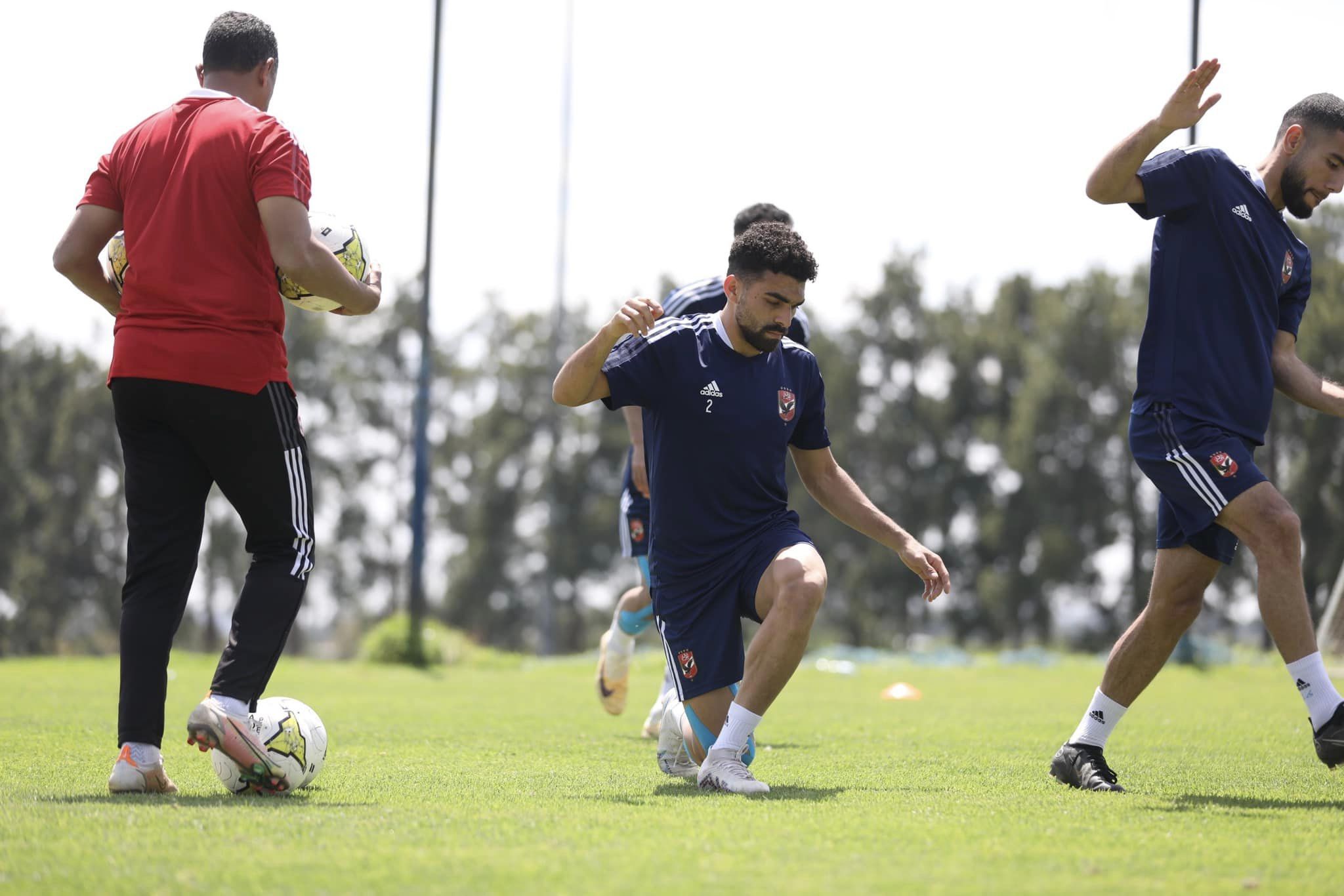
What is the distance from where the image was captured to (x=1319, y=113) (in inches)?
187

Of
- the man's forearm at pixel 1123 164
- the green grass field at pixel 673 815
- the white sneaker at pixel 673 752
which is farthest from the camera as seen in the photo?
the white sneaker at pixel 673 752

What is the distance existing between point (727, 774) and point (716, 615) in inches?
25.6

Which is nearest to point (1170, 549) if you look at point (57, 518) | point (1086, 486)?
point (1086, 486)

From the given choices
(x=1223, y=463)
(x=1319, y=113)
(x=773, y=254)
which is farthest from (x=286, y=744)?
(x=1319, y=113)

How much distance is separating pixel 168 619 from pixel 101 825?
96cm

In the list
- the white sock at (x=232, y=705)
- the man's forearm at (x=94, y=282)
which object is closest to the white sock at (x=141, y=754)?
the white sock at (x=232, y=705)

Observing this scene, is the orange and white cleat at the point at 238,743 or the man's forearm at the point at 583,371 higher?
the man's forearm at the point at 583,371

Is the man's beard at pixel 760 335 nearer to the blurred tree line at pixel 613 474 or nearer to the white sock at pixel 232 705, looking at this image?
the white sock at pixel 232 705

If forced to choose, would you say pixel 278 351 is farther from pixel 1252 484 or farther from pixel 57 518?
pixel 57 518

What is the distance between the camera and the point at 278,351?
4.45 meters

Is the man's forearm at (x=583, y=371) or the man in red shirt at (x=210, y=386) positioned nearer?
the man in red shirt at (x=210, y=386)

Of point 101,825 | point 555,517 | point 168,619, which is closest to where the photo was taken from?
point 101,825

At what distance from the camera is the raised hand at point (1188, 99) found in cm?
448

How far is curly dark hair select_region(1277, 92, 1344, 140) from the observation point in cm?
473
